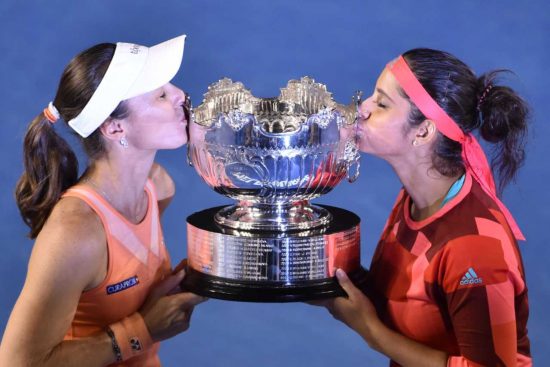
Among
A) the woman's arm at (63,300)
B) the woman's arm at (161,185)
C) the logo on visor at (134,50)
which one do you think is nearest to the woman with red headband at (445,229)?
the woman's arm at (63,300)

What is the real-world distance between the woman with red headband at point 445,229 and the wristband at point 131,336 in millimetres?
374

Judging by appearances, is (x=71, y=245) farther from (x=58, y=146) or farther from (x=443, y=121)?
(x=443, y=121)

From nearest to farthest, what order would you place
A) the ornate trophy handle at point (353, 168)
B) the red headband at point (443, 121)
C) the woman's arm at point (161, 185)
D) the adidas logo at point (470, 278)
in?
the adidas logo at point (470, 278) → the red headband at point (443, 121) → the ornate trophy handle at point (353, 168) → the woman's arm at point (161, 185)

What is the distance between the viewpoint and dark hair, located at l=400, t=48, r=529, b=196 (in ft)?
5.34

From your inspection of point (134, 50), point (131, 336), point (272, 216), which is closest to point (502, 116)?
point (272, 216)

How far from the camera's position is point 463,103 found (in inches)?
64.7

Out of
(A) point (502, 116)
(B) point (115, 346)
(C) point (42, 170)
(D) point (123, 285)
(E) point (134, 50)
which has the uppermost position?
(E) point (134, 50)

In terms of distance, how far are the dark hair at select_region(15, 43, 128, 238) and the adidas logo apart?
726mm

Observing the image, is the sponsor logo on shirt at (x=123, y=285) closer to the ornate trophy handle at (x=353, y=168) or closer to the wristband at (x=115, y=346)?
the wristband at (x=115, y=346)

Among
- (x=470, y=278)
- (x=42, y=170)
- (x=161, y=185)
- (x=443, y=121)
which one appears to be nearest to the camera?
(x=470, y=278)

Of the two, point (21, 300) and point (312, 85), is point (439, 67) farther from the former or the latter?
point (21, 300)

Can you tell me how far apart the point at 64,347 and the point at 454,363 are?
0.73 m

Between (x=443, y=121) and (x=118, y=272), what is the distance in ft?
2.31

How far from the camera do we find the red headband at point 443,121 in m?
1.62
